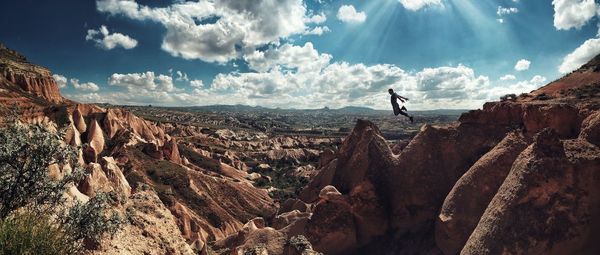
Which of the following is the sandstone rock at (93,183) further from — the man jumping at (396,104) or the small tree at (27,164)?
the man jumping at (396,104)

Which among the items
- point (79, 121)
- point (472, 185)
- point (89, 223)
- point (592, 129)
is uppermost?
point (592, 129)

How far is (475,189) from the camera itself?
67.2ft

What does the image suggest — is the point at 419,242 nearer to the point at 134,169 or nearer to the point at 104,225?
the point at 104,225

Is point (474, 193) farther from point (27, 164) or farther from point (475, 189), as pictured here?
point (27, 164)

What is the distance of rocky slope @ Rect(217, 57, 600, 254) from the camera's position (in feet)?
53.4

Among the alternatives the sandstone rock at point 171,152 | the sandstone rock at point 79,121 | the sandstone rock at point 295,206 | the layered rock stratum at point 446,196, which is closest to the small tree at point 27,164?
the layered rock stratum at point 446,196

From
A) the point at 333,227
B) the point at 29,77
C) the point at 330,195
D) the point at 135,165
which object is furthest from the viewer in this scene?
the point at 29,77

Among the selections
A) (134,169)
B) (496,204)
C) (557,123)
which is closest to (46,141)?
(496,204)

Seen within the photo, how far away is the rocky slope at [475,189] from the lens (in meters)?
16.3

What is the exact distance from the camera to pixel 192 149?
109312 millimetres

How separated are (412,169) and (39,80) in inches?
3452

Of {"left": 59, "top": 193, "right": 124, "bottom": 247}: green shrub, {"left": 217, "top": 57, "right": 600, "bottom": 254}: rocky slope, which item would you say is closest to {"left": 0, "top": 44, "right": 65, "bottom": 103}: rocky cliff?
{"left": 217, "top": 57, "right": 600, "bottom": 254}: rocky slope

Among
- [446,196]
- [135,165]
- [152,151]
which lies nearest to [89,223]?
[446,196]

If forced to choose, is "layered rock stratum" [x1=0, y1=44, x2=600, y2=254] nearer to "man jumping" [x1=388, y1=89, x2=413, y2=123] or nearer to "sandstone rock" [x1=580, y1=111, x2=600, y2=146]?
"sandstone rock" [x1=580, y1=111, x2=600, y2=146]
